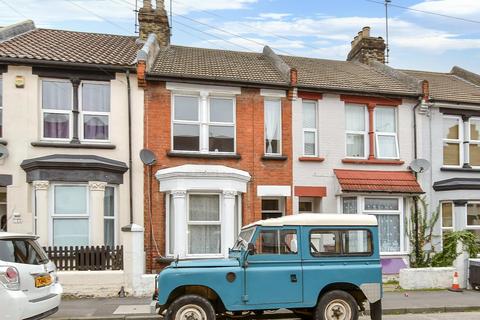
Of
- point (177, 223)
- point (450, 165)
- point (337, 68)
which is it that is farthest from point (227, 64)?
point (450, 165)

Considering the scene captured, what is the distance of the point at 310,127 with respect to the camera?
16.6 m

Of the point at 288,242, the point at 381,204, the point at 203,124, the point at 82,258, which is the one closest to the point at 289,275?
the point at 288,242

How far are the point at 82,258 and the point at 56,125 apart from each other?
4017mm

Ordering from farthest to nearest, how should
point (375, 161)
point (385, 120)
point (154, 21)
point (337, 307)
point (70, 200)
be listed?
point (154, 21) < point (385, 120) < point (375, 161) < point (70, 200) < point (337, 307)

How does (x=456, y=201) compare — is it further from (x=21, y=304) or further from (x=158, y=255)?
(x=21, y=304)

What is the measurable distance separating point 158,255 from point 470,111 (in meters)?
11.5

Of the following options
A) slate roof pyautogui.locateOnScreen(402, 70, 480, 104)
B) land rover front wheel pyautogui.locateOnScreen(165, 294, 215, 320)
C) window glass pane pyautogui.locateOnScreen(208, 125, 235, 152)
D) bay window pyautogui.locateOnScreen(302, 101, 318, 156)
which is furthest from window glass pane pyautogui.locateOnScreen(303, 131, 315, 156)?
land rover front wheel pyautogui.locateOnScreen(165, 294, 215, 320)

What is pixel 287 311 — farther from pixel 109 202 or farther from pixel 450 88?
pixel 450 88

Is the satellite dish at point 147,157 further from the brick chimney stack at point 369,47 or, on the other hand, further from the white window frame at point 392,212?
the brick chimney stack at point 369,47

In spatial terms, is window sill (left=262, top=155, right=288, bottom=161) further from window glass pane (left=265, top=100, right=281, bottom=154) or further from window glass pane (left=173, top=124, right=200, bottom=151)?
window glass pane (left=173, top=124, right=200, bottom=151)

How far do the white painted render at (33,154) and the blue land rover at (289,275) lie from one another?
5.99 metres

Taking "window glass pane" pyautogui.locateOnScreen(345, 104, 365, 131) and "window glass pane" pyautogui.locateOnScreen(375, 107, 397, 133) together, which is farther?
"window glass pane" pyautogui.locateOnScreen(375, 107, 397, 133)

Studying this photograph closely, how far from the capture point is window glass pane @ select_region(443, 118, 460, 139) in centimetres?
1753

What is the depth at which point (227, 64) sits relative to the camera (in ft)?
57.9
